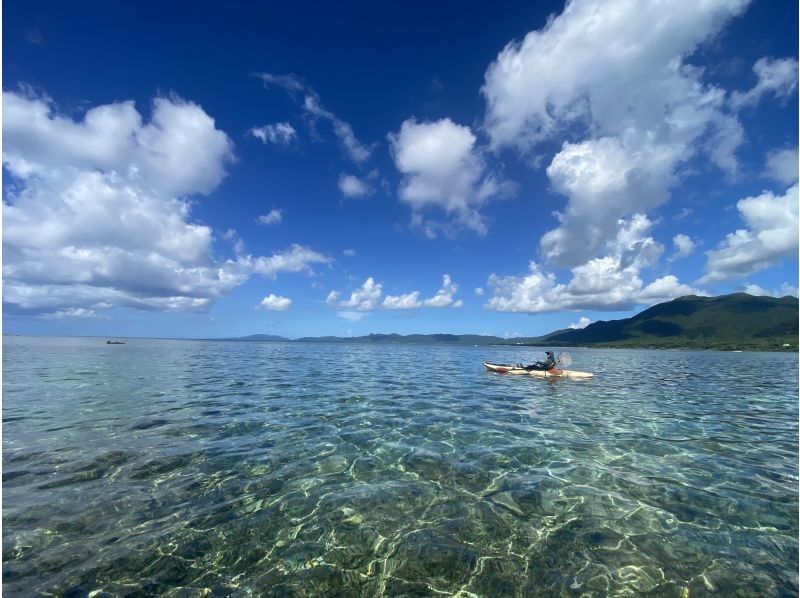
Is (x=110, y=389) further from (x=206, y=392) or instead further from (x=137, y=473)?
(x=137, y=473)

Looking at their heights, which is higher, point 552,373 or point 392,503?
point 552,373

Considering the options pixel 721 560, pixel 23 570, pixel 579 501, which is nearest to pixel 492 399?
pixel 579 501

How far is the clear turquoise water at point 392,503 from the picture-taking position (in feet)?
32.3

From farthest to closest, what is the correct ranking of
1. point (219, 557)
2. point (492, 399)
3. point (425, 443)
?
point (492, 399)
point (425, 443)
point (219, 557)

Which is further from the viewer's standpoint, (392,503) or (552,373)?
(552,373)

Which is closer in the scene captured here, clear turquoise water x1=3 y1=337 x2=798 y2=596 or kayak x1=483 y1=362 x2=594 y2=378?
clear turquoise water x1=3 y1=337 x2=798 y2=596

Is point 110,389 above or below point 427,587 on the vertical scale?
above

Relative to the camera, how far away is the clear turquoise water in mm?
9852

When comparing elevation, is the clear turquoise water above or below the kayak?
below

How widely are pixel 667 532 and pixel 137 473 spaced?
20.4m

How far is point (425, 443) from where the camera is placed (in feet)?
67.5

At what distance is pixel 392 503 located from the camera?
1364 centimetres

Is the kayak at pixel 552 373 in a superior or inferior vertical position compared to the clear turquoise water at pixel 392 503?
superior

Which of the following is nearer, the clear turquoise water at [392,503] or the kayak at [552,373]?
the clear turquoise water at [392,503]
